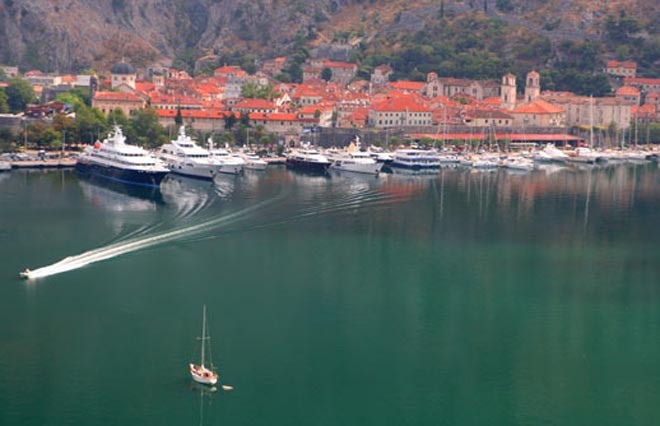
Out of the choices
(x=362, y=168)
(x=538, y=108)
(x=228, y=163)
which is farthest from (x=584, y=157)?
(x=228, y=163)

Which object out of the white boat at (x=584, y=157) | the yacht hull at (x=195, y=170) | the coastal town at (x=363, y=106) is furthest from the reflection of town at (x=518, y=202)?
the coastal town at (x=363, y=106)

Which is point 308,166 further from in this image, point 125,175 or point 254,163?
point 125,175

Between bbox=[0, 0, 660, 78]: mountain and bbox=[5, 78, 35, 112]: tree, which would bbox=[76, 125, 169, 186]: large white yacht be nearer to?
bbox=[5, 78, 35, 112]: tree

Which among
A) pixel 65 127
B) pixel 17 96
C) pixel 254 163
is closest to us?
pixel 254 163

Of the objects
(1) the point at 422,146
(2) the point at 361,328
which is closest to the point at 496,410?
(2) the point at 361,328

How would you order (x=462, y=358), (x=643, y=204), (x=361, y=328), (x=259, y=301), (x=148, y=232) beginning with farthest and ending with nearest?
(x=643, y=204) < (x=148, y=232) < (x=259, y=301) < (x=361, y=328) < (x=462, y=358)

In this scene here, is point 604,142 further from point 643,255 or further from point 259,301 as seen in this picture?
point 259,301
